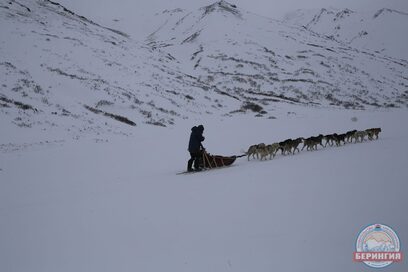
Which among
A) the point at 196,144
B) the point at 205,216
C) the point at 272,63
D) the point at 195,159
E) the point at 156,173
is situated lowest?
the point at 205,216

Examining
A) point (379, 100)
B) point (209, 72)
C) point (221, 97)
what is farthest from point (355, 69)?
point (221, 97)

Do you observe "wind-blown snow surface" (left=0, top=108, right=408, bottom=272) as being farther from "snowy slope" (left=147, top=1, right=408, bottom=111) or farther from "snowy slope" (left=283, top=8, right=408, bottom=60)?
"snowy slope" (left=283, top=8, right=408, bottom=60)

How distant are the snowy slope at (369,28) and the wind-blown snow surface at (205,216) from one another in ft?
328

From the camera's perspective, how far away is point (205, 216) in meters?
5.98

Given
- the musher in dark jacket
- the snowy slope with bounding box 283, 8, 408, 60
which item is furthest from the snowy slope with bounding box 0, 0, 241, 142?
Result: the snowy slope with bounding box 283, 8, 408, 60

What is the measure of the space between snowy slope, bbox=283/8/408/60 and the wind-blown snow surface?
99929 mm

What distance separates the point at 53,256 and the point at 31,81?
25535 mm

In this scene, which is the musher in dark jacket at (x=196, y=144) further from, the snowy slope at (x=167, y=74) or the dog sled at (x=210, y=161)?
the snowy slope at (x=167, y=74)

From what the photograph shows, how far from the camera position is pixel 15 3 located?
159 ft

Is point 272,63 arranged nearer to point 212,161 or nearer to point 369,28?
point 212,161

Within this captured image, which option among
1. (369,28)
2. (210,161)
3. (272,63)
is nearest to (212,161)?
(210,161)

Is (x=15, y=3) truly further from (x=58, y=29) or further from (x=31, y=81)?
(x=31, y=81)

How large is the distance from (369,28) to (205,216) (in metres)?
158

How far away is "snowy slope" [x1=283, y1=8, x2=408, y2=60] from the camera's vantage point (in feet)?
366
